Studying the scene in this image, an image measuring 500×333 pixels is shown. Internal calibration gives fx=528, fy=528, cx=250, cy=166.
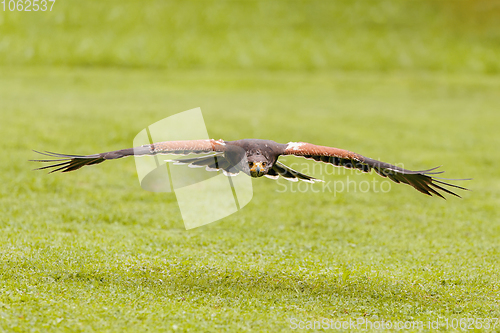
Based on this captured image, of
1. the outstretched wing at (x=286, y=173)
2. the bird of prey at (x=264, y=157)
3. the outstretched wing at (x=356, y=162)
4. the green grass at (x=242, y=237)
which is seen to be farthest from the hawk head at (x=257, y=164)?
the green grass at (x=242, y=237)

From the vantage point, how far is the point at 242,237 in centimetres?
1147

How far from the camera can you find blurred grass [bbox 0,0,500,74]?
3725 centimetres

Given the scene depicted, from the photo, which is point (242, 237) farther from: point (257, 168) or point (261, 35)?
point (261, 35)

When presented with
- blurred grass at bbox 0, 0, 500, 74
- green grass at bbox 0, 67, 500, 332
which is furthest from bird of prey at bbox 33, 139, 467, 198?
blurred grass at bbox 0, 0, 500, 74

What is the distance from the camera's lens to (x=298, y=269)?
943cm

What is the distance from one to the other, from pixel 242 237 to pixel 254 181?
520cm

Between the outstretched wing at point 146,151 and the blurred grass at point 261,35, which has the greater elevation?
the blurred grass at point 261,35

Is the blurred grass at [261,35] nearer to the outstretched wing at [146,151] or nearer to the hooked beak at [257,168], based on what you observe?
the outstretched wing at [146,151]

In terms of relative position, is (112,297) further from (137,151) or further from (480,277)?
(480,277)

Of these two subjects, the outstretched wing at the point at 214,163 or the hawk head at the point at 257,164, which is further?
the outstretched wing at the point at 214,163

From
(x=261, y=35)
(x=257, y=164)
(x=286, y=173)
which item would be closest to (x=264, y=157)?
(x=257, y=164)

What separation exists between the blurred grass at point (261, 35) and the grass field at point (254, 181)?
17cm

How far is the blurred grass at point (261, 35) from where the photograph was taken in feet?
122

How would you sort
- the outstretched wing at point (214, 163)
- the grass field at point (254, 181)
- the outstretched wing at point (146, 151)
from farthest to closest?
1. the outstretched wing at point (214, 163)
2. the grass field at point (254, 181)
3. the outstretched wing at point (146, 151)
